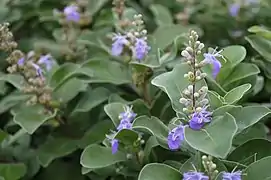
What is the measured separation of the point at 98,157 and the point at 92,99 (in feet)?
0.89

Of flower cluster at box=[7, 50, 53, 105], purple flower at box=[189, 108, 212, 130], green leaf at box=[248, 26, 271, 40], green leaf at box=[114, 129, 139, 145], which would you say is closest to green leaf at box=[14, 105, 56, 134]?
flower cluster at box=[7, 50, 53, 105]

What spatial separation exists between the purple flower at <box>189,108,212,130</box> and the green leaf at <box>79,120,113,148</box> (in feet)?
1.39

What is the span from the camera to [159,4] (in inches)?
85.0

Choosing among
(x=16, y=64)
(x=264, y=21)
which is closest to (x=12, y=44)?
(x=16, y=64)

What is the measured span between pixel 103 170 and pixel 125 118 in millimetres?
179

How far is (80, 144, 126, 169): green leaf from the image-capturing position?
51.7 inches

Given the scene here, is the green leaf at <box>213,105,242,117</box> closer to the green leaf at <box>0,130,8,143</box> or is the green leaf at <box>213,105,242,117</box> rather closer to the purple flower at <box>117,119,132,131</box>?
the purple flower at <box>117,119,132,131</box>

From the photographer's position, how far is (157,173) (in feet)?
3.76

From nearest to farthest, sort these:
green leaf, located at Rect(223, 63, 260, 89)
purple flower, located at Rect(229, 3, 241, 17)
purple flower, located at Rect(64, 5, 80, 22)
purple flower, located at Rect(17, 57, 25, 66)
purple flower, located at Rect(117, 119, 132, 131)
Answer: purple flower, located at Rect(117, 119, 132, 131) → green leaf, located at Rect(223, 63, 260, 89) → purple flower, located at Rect(17, 57, 25, 66) → purple flower, located at Rect(64, 5, 80, 22) → purple flower, located at Rect(229, 3, 241, 17)

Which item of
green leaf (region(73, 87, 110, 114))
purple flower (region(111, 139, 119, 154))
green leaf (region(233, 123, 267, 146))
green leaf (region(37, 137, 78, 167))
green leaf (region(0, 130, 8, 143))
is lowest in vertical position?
green leaf (region(37, 137, 78, 167))

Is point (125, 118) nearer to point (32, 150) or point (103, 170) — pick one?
point (103, 170)

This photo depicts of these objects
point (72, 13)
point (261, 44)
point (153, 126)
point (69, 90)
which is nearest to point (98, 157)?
point (153, 126)

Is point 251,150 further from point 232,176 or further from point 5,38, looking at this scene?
point 5,38

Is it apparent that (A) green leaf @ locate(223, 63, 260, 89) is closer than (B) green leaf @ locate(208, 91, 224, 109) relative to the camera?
No
